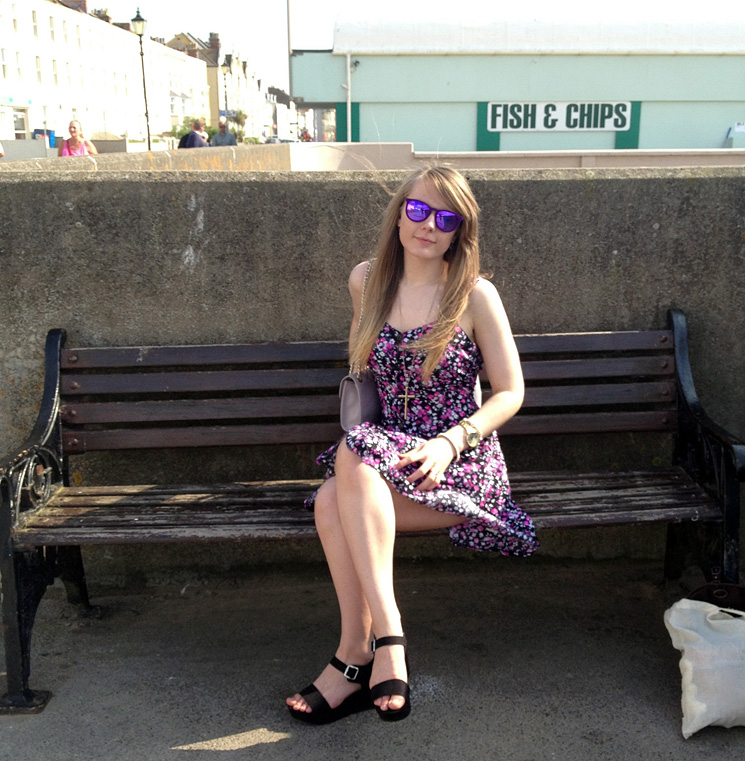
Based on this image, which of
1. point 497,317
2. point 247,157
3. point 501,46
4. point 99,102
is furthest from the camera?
point 99,102

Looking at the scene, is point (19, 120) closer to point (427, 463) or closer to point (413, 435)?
point (413, 435)

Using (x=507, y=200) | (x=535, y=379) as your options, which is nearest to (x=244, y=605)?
(x=535, y=379)

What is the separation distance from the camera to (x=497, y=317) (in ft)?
9.00

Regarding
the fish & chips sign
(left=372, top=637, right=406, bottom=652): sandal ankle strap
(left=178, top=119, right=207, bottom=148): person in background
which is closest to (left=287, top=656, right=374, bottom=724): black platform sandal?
(left=372, top=637, right=406, bottom=652): sandal ankle strap

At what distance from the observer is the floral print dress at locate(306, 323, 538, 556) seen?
257 centimetres

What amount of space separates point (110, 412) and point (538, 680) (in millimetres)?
1777

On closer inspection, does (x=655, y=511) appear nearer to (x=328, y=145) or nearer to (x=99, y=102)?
(x=328, y=145)

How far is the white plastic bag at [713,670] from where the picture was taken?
96.2 inches

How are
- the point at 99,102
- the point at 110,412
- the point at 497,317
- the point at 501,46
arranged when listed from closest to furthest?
the point at 497,317, the point at 110,412, the point at 501,46, the point at 99,102

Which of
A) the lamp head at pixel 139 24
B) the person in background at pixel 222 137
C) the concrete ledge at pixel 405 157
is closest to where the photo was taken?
the concrete ledge at pixel 405 157

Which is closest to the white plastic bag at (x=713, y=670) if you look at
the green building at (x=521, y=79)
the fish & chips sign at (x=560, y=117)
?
the green building at (x=521, y=79)

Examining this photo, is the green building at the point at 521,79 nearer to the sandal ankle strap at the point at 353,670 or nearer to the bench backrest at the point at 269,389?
the bench backrest at the point at 269,389

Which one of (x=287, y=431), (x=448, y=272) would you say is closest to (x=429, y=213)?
(x=448, y=272)

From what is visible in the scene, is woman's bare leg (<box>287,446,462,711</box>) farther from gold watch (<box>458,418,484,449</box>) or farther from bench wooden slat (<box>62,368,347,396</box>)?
bench wooden slat (<box>62,368,347,396</box>)
